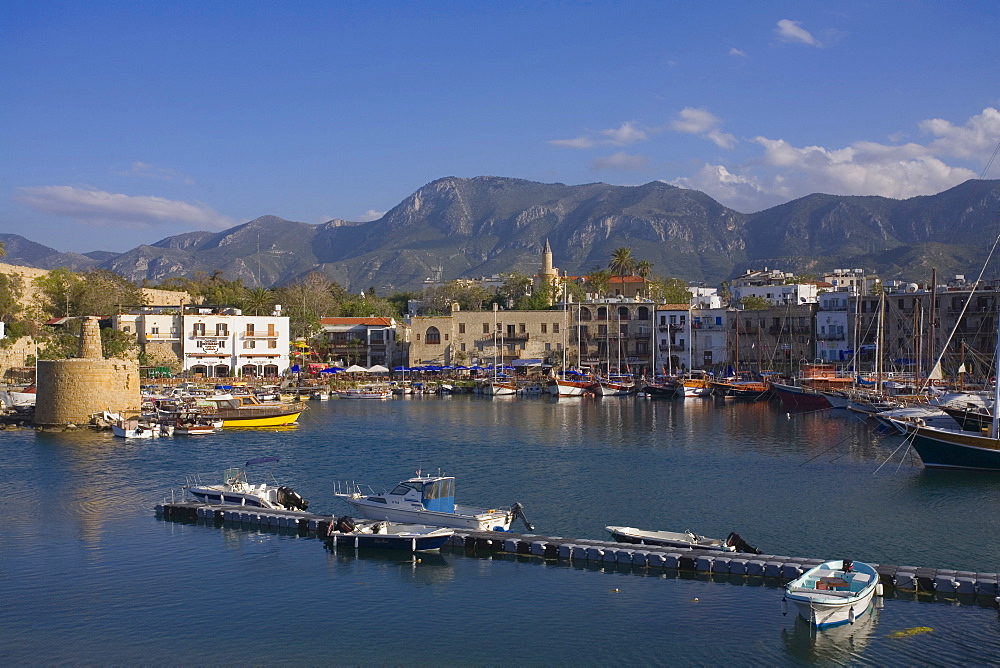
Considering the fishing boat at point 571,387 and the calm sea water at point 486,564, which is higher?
the fishing boat at point 571,387

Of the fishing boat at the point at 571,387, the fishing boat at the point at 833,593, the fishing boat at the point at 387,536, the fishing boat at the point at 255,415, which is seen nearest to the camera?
the fishing boat at the point at 833,593

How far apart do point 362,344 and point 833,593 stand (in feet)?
304

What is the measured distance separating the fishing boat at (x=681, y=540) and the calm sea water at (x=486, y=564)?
5.90 feet

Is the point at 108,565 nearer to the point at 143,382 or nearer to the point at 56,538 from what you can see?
the point at 56,538

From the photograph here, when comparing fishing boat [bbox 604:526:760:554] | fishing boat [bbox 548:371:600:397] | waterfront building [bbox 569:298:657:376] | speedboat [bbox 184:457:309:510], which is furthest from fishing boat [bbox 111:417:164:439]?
waterfront building [bbox 569:298:657:376]

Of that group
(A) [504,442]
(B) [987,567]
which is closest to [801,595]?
(B) [987,567]

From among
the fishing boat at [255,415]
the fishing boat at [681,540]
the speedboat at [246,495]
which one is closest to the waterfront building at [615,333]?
the fishing boat at [255,415]

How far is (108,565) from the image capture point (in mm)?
26750

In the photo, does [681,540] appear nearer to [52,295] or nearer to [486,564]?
[486,564]

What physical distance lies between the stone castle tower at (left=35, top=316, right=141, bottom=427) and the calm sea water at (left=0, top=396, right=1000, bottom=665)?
197 inches

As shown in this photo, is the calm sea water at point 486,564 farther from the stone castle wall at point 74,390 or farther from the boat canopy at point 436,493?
the stone castle wall at point 74,390

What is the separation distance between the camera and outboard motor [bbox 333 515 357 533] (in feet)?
94.6

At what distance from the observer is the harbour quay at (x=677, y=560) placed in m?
23.1

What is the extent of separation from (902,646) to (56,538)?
2552 centimetres
